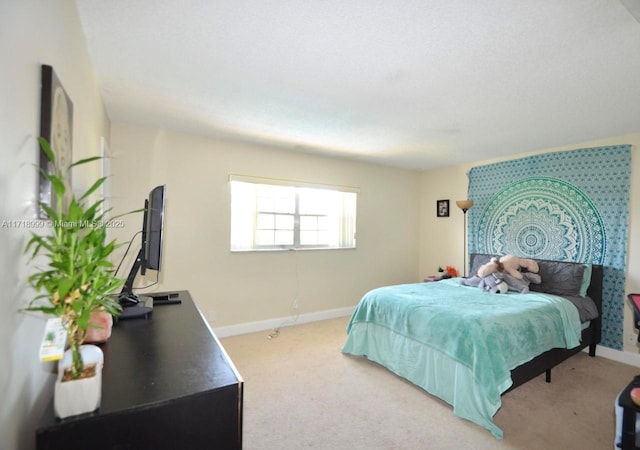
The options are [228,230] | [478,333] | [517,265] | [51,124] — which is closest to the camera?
[51,124]

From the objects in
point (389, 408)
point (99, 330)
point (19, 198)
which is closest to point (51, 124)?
point (19, 198)

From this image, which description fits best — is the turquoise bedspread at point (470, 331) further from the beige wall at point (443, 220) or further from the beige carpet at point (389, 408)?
the beige wall at point (443, 220)

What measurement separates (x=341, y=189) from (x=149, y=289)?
8.94 ft

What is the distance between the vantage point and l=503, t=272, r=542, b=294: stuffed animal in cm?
325

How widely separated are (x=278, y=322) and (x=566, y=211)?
12.1 ft

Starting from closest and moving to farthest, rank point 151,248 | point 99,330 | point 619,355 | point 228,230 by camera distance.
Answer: point 99,330 < point 151,248 < point 619,355 < point 228,230

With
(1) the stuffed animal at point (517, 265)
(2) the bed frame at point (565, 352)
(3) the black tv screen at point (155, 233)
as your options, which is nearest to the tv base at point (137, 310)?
(3) the black tv screen at point (155, 233)

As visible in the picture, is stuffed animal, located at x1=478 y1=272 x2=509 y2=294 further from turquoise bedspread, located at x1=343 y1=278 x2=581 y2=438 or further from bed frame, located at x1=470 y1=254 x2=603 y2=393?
bed frame, located at x1=470 y1=254 x2=603 y2=393

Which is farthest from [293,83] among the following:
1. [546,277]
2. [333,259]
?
[546,277]

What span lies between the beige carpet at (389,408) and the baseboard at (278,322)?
482mm

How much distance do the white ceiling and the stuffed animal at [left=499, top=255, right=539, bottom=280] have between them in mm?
1376

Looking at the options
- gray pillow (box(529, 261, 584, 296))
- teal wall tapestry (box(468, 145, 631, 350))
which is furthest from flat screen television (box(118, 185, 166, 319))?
teal wall tapestry (box(468, 145, 631, 350))

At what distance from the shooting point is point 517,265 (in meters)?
3.51

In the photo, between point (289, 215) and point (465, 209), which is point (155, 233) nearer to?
point (289, 215)
